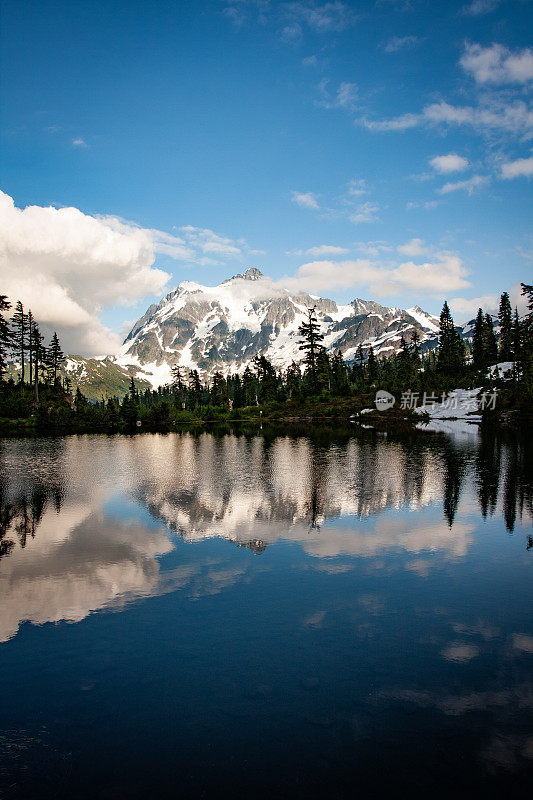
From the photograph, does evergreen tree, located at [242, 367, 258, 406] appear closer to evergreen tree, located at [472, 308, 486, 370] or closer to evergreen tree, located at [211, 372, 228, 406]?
evergreen tree, located at [211, 372, 228, 406]

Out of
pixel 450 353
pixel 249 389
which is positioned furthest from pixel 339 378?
pixel 249 389

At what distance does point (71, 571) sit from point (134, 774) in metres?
9.13

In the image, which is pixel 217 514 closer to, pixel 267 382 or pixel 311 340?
pixel 311 340

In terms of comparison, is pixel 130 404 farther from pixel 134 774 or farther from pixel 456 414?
pixel 134 774

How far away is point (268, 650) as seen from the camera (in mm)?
9750

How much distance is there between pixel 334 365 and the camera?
467 ft

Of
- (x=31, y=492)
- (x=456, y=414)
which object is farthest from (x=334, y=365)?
(x=31, y=492)

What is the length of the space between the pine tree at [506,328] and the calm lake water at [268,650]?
4507 inches

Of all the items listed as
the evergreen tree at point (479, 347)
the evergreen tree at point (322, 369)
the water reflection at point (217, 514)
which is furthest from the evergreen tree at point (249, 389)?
the water reflection at point (217, 514)

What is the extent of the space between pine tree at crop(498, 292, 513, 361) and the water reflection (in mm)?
90775
